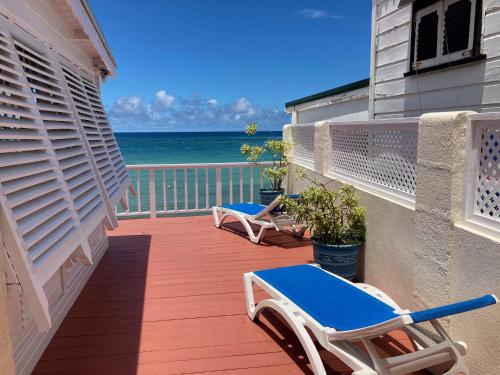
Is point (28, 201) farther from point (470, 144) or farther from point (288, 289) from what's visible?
point (470, 144)

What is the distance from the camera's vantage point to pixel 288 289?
280 centimetres

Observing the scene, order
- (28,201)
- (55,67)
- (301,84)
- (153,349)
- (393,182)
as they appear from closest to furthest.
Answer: (28,201), (153,349), (55,67), (393,182), (301,84)

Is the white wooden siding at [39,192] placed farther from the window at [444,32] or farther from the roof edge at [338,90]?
the roof edge at [338,90]

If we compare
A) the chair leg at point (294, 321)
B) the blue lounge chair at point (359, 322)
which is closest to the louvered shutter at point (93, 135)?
the chair leg at point (294, 321)

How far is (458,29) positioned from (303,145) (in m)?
2.91

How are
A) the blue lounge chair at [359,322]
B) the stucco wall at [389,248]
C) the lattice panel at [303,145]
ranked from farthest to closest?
1. the lattice panel at [303,145]
2. the stucco wall at [389,248]
3. the blue lounge chair at [359,322]

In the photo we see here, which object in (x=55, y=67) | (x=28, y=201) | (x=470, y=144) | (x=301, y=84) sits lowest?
(x=28, y=201)

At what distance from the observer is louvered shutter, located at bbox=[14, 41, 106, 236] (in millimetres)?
2379

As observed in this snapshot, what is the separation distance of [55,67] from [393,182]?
282 centimetres

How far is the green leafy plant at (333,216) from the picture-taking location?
3.64 meters

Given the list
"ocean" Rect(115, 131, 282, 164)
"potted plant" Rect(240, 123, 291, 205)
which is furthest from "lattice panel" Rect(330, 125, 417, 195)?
"ocean" Rect(115, 131, 282, 164)

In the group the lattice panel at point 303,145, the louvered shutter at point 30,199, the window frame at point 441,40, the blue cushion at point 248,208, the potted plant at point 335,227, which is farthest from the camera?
the lattice panel at point 303,145

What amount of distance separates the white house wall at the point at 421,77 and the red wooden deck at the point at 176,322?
6.71 ft

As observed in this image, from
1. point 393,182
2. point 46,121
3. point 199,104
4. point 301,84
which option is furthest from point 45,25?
point 199,104
